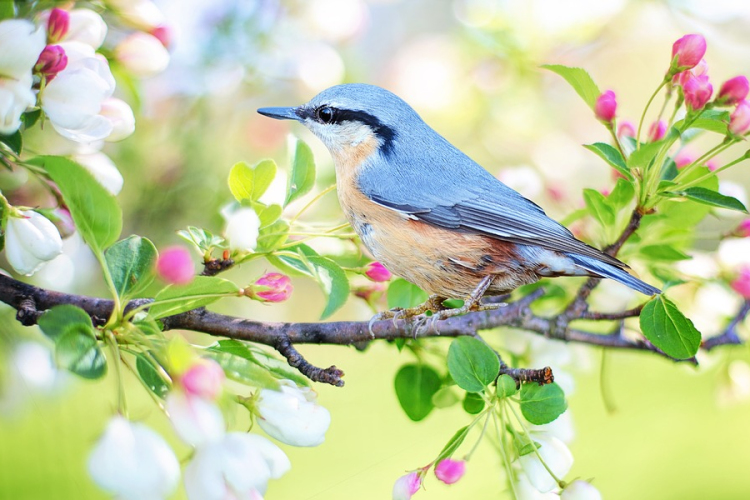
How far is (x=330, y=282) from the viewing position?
2.30ft

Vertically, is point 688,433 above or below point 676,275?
below

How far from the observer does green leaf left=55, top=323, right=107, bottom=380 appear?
0.54m

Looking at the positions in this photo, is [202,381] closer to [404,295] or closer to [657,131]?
[404,295]

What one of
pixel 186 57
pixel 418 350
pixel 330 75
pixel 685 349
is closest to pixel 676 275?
pixel 685 349

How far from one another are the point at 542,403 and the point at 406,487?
6.1 inches

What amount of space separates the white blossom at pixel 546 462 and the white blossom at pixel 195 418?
1.18 feet

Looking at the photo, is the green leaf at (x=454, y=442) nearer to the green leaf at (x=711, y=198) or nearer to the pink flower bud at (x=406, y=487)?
the pink flower bud at (x=406, y=487)

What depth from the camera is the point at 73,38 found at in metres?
0.66

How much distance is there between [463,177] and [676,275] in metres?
0.32

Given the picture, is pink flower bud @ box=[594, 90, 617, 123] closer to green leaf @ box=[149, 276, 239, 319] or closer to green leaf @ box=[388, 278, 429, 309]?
green leaf @ box=[388, 278, 429, 309]

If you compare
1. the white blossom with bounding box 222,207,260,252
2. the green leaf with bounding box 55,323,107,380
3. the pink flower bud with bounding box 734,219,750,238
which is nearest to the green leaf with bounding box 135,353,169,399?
the green leaf with bounding box 55,323,107,380

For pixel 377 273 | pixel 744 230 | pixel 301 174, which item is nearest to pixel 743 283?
pixel 744 230

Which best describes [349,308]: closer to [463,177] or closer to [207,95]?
[207,95]

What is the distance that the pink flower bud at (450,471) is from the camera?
68 cm
